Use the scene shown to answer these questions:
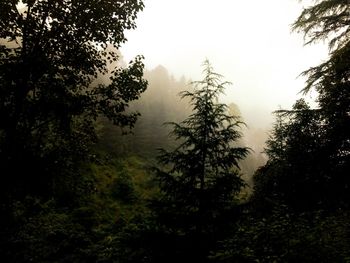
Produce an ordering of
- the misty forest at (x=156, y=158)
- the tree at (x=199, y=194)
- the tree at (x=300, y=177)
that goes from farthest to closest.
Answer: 1. the tree at (x=300, y=177)
2. the tree at (x=199, y=194)
3. the misty forest at (x=156, y=158)

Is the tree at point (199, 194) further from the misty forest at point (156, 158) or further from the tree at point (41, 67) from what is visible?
the tree at point (41, 67)

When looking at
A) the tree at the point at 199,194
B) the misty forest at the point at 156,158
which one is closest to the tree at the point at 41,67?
the misty forest at the point at 156,158

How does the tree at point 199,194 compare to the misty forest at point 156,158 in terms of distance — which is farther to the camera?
the tree at point 199,194

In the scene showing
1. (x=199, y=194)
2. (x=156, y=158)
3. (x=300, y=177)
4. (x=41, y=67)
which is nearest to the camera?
(x=41, y=67)

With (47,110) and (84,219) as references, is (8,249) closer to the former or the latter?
(47,110)

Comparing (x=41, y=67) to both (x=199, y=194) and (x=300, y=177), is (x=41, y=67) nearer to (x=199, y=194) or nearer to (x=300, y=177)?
(x=199, y=194)

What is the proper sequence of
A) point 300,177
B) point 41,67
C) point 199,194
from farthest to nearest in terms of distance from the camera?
point 300,177 → point 199,194 → point 41,67

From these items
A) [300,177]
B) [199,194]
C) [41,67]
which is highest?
[41,67]

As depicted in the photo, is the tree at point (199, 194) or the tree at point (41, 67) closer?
the tree at point (41, 67)

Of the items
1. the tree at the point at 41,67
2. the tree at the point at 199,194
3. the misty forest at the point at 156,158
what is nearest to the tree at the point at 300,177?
the misty forest at the point at 156,158

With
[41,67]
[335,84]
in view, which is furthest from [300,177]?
[41,67]

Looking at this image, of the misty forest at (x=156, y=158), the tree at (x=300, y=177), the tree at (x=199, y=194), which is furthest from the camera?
the tree at (x=300, y=177)

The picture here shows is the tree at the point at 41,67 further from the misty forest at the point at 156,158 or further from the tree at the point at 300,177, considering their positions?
the tree at the point at 300,177

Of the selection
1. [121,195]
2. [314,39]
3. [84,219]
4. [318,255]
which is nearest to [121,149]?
[121,195]
